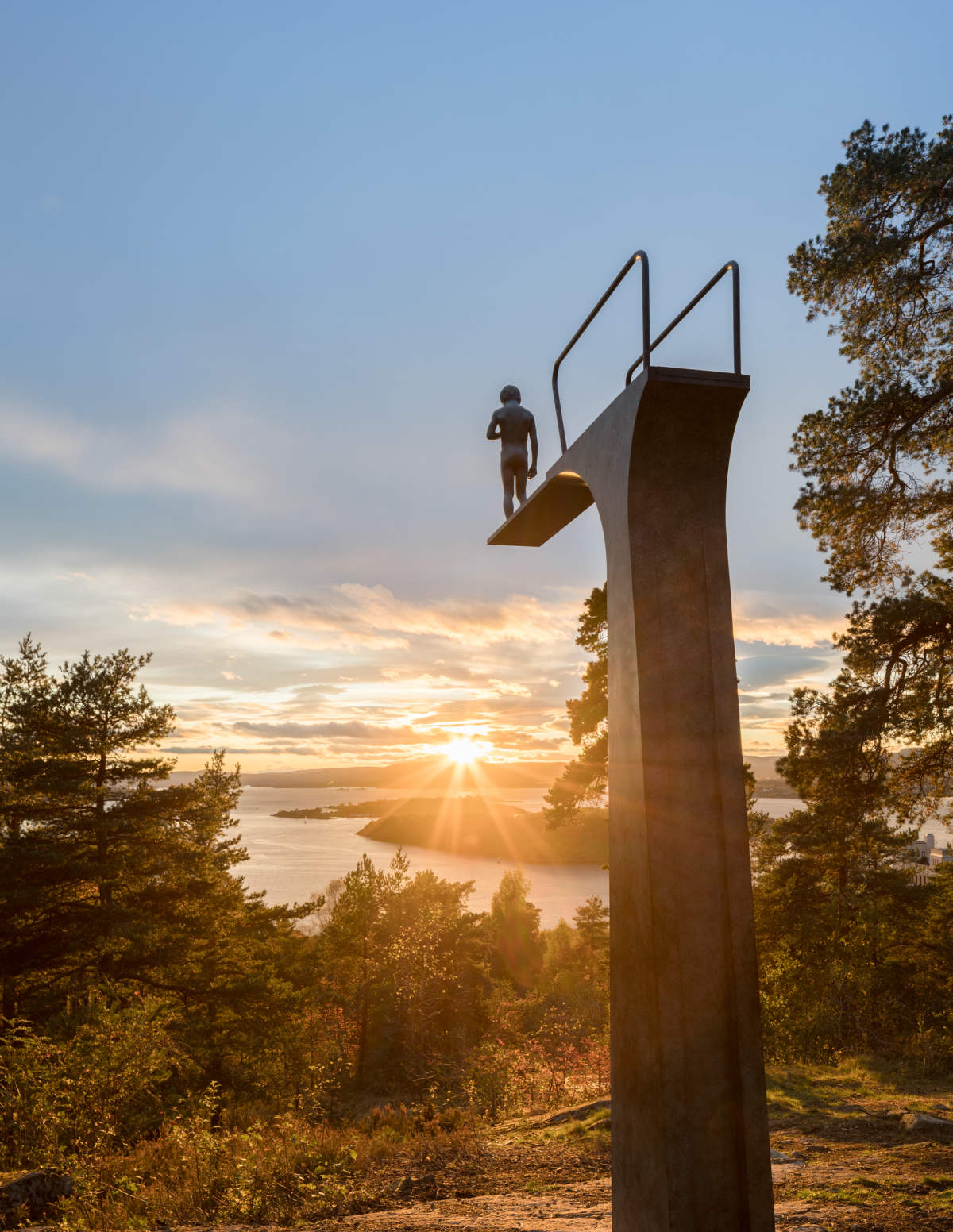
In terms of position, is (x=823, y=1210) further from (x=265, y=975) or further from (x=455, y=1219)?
(x=265, y=975)

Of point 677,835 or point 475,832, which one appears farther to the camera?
point 475,832

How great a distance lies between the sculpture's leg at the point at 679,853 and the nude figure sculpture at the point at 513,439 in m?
2.07

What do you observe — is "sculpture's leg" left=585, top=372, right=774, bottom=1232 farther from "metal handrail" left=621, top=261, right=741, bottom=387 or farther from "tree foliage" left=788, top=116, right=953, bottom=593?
"tree foliage" left=788, top=116, right=953, bottom=593

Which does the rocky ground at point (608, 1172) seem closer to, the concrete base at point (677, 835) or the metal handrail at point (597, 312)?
the concrete base at point (677, 835)

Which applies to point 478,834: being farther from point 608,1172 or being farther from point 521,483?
point 521,483

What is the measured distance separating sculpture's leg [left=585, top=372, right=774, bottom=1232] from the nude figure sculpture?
2068 mm

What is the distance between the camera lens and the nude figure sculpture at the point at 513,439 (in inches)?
232

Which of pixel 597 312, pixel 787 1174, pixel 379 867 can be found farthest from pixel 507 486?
pixel 379 867

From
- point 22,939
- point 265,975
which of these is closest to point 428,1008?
point 265,975

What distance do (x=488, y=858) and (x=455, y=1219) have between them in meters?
112

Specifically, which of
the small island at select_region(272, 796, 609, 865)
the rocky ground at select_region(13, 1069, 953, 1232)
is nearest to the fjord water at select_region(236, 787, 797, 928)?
the small island at select_region(272, 796, 609, 865)

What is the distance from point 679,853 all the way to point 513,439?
366 centimetres

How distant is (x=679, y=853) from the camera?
3.26 m

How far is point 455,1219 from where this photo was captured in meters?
4.76
